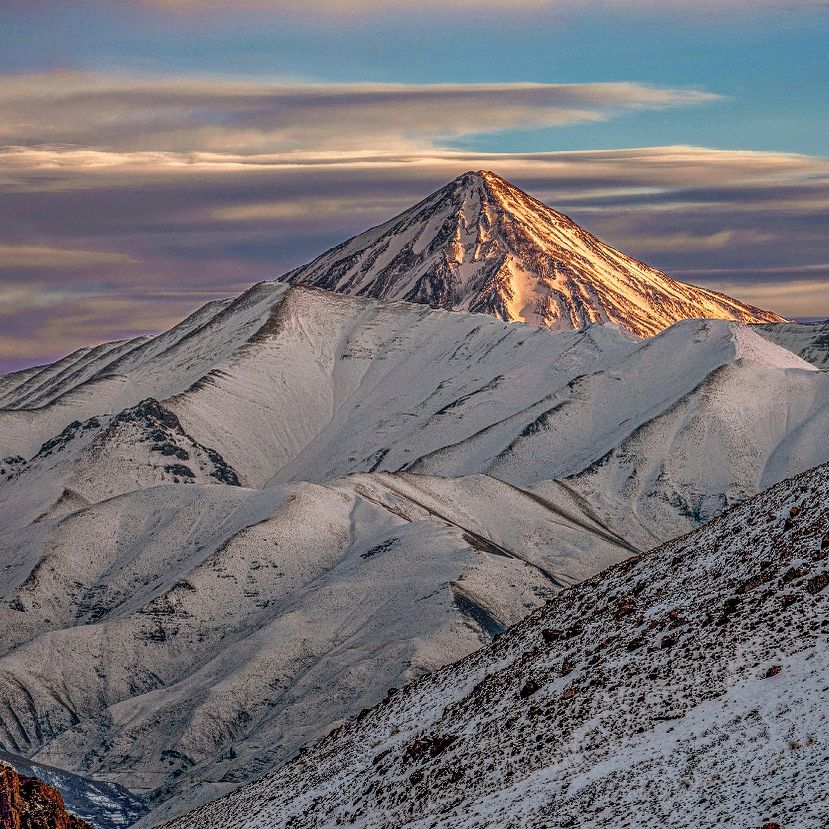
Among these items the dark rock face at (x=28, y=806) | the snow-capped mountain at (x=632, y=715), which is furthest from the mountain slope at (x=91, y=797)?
the dark rock face at (x=28, y=806)

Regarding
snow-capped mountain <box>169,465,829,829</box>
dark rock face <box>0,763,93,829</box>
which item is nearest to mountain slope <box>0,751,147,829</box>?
snow-capped mountain <box>169,465,829,829</box>

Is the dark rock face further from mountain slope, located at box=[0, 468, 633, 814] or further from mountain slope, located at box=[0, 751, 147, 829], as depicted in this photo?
mountain slope, located at box=[0, 751, 147, 829]

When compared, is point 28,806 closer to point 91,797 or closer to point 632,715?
point 632,715

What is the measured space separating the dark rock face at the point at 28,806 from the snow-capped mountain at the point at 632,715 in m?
6.33

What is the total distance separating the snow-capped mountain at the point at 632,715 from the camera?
1433 inches

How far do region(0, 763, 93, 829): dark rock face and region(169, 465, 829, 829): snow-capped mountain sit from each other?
6.33 metres

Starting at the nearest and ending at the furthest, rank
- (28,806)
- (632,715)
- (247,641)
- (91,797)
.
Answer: (632,715)
(28,806)
(91,797)
(247,641)

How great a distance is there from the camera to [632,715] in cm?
4116

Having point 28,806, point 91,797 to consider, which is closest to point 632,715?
point 28,806

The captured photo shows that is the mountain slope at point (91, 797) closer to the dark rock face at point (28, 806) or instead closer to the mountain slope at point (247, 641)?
the mountain slope at point (247, 641)

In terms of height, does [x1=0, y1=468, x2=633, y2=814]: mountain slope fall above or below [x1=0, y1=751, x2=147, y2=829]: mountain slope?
above

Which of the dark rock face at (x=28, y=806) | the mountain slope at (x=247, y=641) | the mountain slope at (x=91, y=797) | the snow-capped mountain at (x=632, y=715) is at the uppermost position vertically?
the snow-capped mountain at (x=632, y=715)

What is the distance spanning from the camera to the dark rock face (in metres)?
46.0

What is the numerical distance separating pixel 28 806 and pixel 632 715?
58.6 feet
